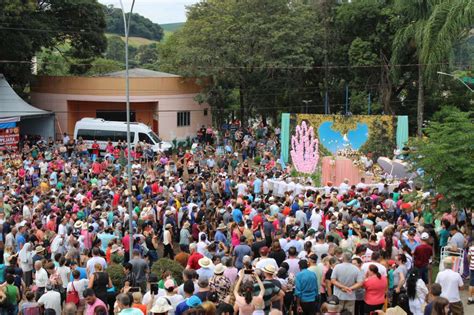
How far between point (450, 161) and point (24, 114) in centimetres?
2612

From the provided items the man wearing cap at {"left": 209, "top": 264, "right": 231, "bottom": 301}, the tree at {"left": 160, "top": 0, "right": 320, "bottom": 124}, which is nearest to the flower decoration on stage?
the tree at {"left": 160, "top": 0, "right": 320, "bottom": 124}

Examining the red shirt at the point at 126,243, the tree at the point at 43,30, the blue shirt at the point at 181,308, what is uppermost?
the tree at the point at 43,30

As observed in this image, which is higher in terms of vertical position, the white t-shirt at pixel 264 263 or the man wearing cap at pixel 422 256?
the white t-shirt at pixel 264 263

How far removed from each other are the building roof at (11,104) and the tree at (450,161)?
2477cm

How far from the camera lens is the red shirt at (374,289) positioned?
12.6m

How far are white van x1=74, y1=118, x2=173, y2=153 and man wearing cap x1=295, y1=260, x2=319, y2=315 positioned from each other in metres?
24.1

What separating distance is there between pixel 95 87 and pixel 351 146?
17306 millimetres

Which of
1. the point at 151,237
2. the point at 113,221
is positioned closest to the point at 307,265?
the point at 151,237

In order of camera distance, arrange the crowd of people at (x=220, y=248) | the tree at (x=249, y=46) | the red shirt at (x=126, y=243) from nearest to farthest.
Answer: the crowd of people at (x=220, y=248) → the red shirt at (x=126, y=243) → the tree at (x=249, y=46)

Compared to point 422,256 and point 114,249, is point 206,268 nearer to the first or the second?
point 114,249

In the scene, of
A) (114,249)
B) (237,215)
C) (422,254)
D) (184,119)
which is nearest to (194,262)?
(114,249)

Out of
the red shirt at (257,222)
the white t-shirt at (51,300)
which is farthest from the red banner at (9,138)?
the white t-shirt at (51,300)

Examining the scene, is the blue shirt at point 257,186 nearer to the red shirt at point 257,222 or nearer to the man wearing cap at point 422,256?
the red shirt at point 257,222

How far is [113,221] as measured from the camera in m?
19.1
